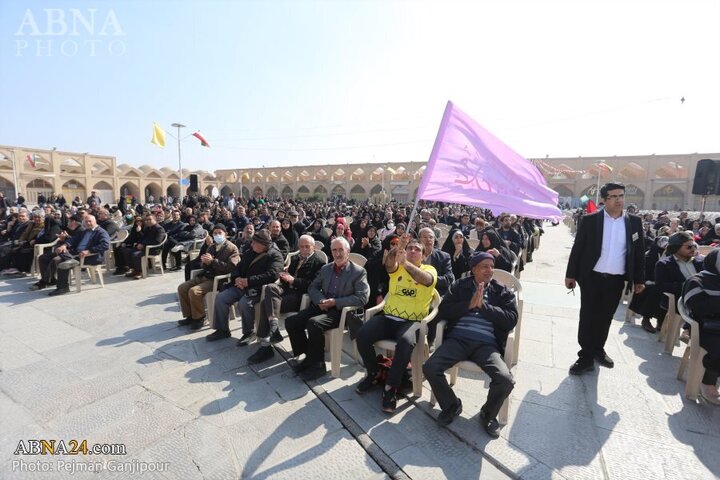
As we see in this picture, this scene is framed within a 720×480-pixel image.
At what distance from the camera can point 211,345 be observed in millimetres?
3881

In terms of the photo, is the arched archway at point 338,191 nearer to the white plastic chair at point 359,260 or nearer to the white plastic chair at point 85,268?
the white plastic chair at point 85,268

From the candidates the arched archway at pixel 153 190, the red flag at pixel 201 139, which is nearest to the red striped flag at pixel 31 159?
the arched archway at pixel 153 190

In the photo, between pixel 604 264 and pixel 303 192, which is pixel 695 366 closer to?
pixel 604 264

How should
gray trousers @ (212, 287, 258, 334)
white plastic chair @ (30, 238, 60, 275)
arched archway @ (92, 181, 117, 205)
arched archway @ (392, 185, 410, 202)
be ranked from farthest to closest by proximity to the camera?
arched archway @ (392, 185, 410, 202), arched archway @ (92, 181, 117, 205), white plastic chair @ (30, 238, 60, 275), gray trousers @ (212, 287, 258, 334)

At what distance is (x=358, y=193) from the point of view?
53.8m

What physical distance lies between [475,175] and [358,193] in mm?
51199

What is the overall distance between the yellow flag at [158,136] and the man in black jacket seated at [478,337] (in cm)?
2312

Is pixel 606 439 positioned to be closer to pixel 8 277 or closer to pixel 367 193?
pixel 8 277

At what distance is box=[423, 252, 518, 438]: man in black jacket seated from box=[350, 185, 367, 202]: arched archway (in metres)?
50.8

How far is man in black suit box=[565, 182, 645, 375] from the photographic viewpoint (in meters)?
3.20

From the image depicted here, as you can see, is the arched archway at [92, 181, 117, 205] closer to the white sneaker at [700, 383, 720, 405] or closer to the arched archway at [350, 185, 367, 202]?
the arched archway at [350, 185, 367, 202]

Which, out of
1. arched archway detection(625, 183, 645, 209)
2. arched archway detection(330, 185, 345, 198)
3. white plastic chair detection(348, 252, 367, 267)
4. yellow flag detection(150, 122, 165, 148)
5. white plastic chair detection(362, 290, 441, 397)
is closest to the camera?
white plastic chair detection(362, 290, 441, 397)

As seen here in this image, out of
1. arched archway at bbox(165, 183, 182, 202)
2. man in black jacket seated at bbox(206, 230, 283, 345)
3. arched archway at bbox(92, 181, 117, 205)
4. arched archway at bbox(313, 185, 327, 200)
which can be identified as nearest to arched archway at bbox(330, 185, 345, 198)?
arched archway at bbox(313, 185, 327, 200)

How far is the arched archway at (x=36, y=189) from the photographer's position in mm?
34856
